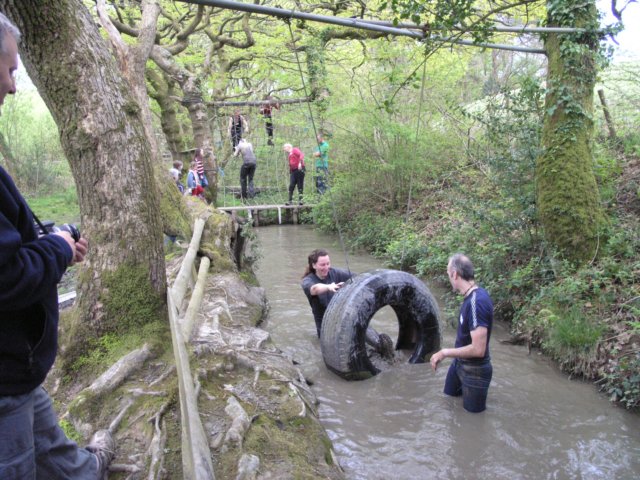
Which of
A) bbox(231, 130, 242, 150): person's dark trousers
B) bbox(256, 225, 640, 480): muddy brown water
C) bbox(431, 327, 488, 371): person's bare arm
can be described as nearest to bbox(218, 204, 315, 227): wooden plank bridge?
bbox(231, 130, 242, 150): person's dark trousers

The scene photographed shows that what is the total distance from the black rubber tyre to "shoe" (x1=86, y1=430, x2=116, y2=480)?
9.00ft

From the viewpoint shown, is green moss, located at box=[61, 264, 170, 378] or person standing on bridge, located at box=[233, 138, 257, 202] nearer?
green moss, located at box=[61, 264, 170, 378]

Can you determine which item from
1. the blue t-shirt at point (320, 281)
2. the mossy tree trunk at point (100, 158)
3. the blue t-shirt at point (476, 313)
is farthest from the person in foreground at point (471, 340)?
the mossy tree trunk at point (100, 158)

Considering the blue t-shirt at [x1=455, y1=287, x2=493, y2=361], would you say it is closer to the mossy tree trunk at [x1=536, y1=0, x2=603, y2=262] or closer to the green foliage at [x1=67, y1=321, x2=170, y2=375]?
the green foliage at [x1=67, y1=321, x2=170, y2=375]

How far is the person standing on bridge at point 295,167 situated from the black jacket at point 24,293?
47.5ft

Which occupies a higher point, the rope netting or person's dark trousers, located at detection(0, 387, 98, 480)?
the rope netting

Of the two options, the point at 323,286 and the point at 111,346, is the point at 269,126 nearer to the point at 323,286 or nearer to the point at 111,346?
the point at 323,286

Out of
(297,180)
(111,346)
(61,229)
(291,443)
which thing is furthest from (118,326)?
(297,180)

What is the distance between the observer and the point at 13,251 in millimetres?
1617

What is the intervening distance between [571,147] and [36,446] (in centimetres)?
739

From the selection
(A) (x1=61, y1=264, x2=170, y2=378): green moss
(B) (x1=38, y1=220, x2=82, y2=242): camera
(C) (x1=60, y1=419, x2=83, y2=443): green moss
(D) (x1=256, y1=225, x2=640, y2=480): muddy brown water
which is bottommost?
(D) (x1=256, y1=225, x2=640, y2=480): muddy brown water

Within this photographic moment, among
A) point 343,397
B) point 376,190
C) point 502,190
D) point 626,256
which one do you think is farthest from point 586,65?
point 376,190

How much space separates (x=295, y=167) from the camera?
53.9ft

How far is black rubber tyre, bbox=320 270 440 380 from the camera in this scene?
5129mm
